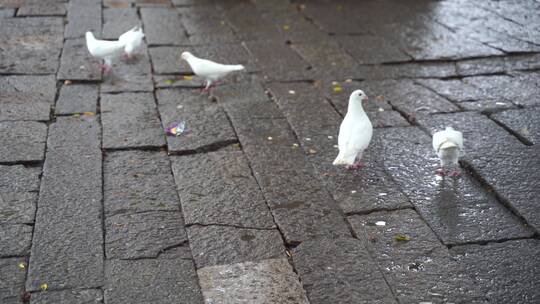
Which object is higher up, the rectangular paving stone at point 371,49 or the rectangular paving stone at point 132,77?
the rectangular paving stone at point 371,49

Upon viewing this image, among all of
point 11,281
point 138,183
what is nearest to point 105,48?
point 138,183

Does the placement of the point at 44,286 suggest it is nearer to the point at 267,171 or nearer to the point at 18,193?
the point at 18,193

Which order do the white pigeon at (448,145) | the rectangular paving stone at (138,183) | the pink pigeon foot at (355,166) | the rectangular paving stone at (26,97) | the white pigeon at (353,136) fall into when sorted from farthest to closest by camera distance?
the rectangular paving stone at (26,97)
the pink pigeon foot at (355,166)
the white pigeon at (353,136)
the white pigeon at (448,145)
the rectangular paving stone at (138,183)

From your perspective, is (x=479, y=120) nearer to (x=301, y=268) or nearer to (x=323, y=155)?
(x=323, y=155)

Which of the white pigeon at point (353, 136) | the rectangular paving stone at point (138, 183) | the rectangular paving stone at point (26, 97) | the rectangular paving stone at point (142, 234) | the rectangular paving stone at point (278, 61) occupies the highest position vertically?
the white pigeon at point (353, 136)

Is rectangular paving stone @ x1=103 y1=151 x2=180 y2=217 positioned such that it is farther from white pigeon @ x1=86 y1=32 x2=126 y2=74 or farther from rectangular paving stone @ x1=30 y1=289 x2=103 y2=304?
white pigeon @ x1=86 y1=32 x2=126 y2=74

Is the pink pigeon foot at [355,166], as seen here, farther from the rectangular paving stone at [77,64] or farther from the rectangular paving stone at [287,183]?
the rectangular paving stone at [77,64]

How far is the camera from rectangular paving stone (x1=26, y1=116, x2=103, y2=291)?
3.17 meters

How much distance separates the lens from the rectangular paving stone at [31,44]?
19.8 ft

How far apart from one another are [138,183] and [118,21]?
3.92 metres

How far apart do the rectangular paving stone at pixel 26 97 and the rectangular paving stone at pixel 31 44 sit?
0.23 meters

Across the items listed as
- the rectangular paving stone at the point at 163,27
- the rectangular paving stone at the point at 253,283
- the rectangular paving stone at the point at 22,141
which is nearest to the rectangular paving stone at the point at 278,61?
the rectangular paving stone at the point at 163,27

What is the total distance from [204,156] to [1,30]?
3.83 metres

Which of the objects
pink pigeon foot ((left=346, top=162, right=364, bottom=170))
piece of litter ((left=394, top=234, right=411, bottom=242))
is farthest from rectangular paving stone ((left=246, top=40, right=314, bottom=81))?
piece of litter ((left=394, top=234, right=411, bottom=242))
